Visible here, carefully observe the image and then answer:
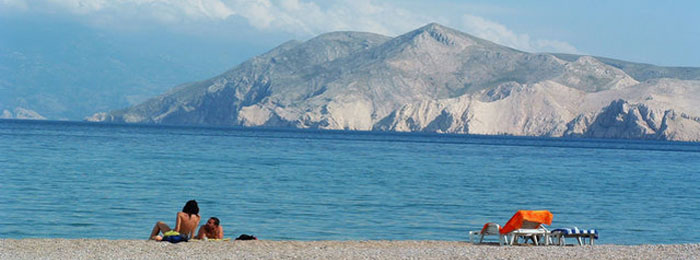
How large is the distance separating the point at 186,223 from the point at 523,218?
7.57m

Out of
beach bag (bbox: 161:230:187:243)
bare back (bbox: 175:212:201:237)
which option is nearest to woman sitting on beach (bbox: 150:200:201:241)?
bare back (bbox: 175:212:201:237)

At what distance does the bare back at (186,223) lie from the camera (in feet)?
64.0

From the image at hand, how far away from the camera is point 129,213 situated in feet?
89.3

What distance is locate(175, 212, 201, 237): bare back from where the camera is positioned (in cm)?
1952

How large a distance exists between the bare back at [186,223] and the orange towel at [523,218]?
268 inches

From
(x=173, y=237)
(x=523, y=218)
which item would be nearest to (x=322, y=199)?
(x=523, y=218)

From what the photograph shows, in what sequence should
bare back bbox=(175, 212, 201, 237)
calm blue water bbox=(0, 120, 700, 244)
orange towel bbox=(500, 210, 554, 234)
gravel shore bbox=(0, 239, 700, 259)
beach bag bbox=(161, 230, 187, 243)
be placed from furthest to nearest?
calm blue water bbox=(0, 120, 700, 244) < orange towel bbox=(500, 210, 554, 234) < bare back bbox=(175, 212, 201, 237) < beach bag bbox=(161, 230, 187, 243) < gravel shore bbox=(0, 239, 700, 259)

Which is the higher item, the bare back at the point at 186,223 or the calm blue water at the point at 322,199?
the bare back at the point at 186,223

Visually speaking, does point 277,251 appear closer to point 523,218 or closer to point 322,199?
point 523,218

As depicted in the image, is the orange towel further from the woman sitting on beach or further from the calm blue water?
the woman sitting on beach

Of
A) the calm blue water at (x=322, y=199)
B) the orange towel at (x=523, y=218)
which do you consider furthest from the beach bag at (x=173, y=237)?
the orange towel at (x=523, y=218)

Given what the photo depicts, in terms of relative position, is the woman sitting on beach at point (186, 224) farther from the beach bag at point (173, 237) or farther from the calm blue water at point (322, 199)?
the calm blue water at point (322, 199)

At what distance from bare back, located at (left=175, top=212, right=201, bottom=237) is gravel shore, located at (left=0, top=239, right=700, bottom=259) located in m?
0.60

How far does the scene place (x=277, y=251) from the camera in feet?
58.5
